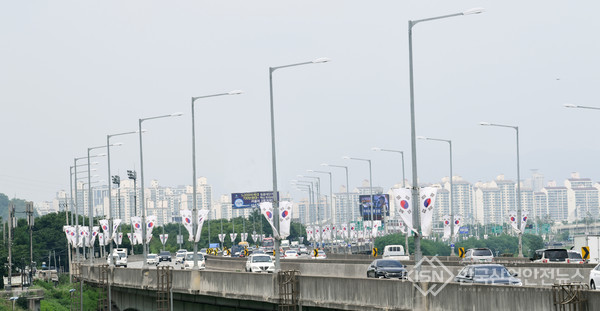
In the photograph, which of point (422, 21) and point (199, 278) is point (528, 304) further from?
point (199, 278)

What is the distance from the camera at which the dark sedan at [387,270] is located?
4478 centimetres

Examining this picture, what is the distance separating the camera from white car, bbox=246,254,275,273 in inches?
2366

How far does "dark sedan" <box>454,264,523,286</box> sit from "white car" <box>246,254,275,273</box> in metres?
27.9

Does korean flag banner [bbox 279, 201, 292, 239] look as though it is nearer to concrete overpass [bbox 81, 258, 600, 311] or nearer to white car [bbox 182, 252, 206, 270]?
concrete overpass [bbox 81, 258, 600, 311]

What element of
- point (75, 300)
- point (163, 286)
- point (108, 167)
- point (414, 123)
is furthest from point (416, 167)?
point (75, 300)

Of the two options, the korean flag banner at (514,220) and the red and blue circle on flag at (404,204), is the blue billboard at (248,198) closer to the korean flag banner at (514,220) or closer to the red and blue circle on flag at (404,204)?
the korean flag banner at (514,220)

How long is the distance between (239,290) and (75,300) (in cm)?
4535

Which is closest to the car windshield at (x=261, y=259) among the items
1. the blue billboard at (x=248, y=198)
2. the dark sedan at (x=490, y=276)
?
the dark sedan at (x=490, y=276)

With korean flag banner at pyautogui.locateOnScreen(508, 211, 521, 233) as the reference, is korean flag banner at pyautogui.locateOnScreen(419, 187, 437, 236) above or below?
above

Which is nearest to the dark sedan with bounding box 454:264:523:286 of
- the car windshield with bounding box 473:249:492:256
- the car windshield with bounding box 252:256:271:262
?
the car windshield with bounding box 252:256:271:262

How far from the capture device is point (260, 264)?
198 ft

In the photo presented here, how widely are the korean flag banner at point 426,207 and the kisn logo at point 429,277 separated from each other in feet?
4.33

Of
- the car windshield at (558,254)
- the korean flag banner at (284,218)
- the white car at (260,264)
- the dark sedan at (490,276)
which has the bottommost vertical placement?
the white car at (260,264)

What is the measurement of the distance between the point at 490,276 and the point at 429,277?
6.20 m
